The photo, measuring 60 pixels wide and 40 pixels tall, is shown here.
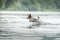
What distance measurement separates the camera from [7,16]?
101 inches

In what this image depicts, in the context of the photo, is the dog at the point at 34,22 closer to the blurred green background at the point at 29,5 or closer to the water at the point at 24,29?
the water at the point at 24,29

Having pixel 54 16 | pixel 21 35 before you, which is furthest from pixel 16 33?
pixel 54 16

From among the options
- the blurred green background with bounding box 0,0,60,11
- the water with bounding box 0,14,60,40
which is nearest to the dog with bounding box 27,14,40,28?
the water with bounding box 0,14,60,40

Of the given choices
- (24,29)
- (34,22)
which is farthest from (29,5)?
(24,29)

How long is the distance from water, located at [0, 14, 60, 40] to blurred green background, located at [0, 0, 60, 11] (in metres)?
0.14

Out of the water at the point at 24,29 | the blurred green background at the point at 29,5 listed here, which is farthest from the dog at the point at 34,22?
the blurred green background at the point at 29,5

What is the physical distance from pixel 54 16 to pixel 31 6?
406 millimetres

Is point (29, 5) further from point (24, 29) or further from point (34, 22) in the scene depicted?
point (24, 29)

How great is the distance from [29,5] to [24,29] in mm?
439

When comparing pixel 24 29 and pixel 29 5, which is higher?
pixel 29 5

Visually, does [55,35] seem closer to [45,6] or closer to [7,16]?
[45,6]

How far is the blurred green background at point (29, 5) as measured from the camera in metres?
2.60

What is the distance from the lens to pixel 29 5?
2621 mm

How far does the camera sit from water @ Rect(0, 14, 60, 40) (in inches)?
92.0
